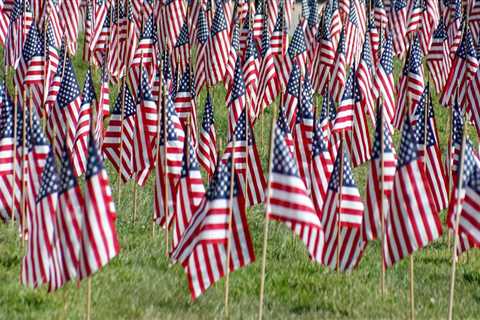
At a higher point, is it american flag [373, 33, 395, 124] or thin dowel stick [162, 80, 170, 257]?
american flag [373, 33, 395, 124]

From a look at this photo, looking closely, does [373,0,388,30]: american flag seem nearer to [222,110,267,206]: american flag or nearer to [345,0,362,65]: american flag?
[345,0,362,65]: american flag

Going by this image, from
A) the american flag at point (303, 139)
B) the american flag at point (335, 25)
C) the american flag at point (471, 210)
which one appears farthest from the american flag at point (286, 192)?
the american flag at point (335, 25)

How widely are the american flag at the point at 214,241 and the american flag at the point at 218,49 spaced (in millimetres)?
12173

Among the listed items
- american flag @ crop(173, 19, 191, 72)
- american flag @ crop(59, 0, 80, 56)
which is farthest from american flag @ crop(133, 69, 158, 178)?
american flag @ crop(59, 0, 80, 56)

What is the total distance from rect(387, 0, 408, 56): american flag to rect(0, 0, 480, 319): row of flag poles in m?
0.05

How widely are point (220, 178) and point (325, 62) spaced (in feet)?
42.2

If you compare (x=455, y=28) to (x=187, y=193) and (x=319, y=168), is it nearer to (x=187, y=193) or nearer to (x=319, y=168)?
(x=319, y=168)

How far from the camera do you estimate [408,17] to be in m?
33.2

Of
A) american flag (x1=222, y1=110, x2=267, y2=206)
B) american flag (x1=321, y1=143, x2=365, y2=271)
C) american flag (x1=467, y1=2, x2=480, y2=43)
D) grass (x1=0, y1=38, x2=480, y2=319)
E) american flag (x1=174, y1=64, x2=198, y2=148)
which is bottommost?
grass (x1=0, y1=38, x2=480, y2=319)

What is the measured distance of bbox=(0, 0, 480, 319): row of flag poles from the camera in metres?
15.0

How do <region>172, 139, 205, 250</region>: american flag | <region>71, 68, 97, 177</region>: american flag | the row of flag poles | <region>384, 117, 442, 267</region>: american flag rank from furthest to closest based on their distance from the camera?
<region>71, 68, 97, 177</region>: american flag → <region>172, 139, 205, 250</region>: american flag → <region>384, 117, 442, 267</region>: american flag → the row of flag poles

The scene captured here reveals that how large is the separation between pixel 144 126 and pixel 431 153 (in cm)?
470

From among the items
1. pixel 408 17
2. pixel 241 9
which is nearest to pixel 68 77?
pixel 241 9

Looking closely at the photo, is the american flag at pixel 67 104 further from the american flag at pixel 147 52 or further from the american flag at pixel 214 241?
the american flag at pixel 214 241
